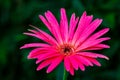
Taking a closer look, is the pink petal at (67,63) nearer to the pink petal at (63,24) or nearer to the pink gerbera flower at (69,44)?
the pink gerbera flower at (69,44)

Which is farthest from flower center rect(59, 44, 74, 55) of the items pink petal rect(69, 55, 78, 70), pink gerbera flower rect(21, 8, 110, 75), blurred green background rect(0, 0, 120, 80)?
blurred green background rect(0, 0, 120, 80)

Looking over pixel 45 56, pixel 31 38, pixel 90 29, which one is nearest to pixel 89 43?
pixel 90 29

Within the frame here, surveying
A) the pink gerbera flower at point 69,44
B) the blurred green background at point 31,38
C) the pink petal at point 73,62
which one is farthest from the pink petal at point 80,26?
the blurred green background at point 31,38

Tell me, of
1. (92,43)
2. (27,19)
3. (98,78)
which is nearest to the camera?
(92,43)

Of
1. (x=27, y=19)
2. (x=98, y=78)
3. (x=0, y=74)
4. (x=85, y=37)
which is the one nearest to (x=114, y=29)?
(x=98, y=78)

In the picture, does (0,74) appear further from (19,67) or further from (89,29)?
(89,29)

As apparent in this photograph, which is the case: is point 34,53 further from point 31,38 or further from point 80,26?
point 31,38

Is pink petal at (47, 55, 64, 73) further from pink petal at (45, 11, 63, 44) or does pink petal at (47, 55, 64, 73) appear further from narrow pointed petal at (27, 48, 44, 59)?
pink petal at (45, 11, 63, 44)
